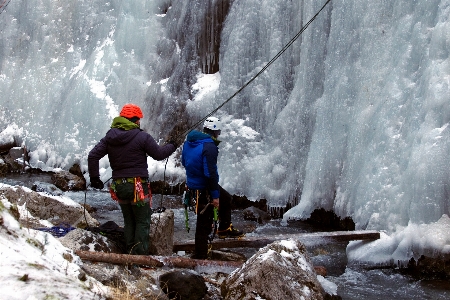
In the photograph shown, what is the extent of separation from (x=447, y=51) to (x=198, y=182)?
3.64 metres

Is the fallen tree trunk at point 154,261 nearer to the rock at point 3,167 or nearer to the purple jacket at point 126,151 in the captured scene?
the purple jacket at point 126,151

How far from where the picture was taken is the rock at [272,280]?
13.5 ft

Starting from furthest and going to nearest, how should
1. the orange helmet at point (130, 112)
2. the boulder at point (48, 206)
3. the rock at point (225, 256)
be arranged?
the boulder at point (48, 206) < the rock at point (225, 256) < the orange helmet at point (130, 112)

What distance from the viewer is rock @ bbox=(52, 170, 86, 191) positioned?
13998mm

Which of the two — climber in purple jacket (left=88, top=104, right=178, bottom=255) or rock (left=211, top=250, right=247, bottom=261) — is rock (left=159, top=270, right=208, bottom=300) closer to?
climber in purple jacket (left=88, top=104, right=178, bottom=255)

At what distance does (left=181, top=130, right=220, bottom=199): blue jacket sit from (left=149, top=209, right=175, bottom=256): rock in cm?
49

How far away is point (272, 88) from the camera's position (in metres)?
11.9

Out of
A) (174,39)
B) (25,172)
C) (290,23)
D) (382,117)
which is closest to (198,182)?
(382,117)

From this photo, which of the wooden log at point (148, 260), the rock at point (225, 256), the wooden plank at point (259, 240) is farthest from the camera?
the wooden plank at point (259, 240)

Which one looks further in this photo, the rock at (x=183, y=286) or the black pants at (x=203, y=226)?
the black pants at (x=203, y=226)

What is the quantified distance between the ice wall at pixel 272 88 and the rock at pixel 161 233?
112 inches

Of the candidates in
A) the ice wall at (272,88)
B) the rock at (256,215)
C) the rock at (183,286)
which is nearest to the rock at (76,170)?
the ice wall at (272,88)

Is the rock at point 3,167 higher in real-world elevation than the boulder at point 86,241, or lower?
higher

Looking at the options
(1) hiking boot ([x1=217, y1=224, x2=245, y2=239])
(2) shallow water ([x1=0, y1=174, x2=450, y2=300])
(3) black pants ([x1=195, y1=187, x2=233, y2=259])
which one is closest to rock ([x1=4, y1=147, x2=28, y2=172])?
(2) shallow water ([x1=0, y1=174, x2=450, y2=300])
